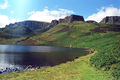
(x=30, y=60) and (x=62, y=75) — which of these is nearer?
(x=62, y=75)

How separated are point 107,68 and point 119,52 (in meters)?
13.8

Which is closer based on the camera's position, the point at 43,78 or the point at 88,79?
the point at 88,79

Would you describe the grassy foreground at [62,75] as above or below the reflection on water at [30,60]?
above

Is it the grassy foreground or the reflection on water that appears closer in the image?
the grassy foreground

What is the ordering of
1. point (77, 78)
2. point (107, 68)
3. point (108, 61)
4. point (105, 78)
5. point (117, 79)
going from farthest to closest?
point (108, 61)
point (107, 68)
point (77, 78)
point (105, 78)
point (117, 79)

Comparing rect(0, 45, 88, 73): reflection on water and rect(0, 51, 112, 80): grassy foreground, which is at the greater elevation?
rect(0, 51, 112, 80): grassy foreground

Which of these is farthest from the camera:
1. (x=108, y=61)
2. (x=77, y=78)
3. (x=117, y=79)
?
(x=108, y=61)

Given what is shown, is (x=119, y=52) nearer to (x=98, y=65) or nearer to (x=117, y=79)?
(x=98, y=65)

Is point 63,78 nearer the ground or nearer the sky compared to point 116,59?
nearer the ground

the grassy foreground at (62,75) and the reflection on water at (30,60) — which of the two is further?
the reflection on water at (30,60)

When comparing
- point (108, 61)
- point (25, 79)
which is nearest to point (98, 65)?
point (108, 61)

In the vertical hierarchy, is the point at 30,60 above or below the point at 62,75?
below

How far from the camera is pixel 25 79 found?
36094mm

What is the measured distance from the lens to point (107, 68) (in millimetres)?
41094
